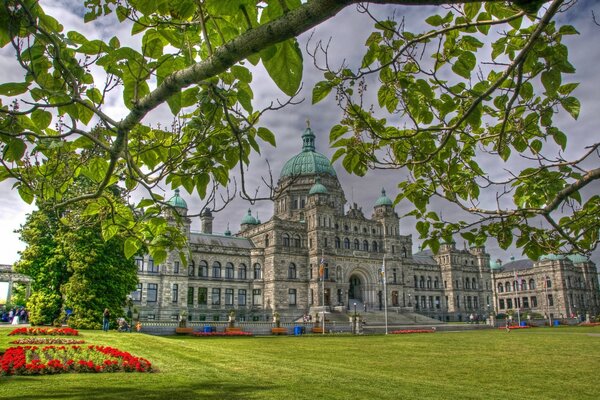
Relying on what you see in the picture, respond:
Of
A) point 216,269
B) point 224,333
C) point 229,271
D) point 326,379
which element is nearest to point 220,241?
point 216,269

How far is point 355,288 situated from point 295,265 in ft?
38.0

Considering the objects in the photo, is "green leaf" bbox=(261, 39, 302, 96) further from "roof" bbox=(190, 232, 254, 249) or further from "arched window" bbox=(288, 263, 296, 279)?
"roof" bbox=(190, 232, 254, 249)

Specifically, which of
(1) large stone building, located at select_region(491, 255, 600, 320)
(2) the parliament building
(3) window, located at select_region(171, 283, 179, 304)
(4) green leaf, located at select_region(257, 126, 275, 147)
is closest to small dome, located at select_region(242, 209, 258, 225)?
(2) the parliament building

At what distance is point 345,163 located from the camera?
470 centimetres

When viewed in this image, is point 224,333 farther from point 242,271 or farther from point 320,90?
point 320,90

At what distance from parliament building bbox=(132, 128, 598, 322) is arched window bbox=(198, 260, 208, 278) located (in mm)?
129

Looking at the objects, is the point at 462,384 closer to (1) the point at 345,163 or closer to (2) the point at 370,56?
(1) the point at 345,163

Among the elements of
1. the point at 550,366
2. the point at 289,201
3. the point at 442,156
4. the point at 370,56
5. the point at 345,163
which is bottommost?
the point at 550,366

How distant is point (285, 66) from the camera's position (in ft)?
8.29

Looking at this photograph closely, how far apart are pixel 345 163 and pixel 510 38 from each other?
6.74 feet

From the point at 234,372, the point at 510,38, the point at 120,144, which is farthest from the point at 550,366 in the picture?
the point at 120,144

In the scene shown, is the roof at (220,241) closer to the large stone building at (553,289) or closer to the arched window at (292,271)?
the arched window at (292,271)

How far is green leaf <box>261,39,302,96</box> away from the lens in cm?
249

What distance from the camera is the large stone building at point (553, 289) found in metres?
86.4
